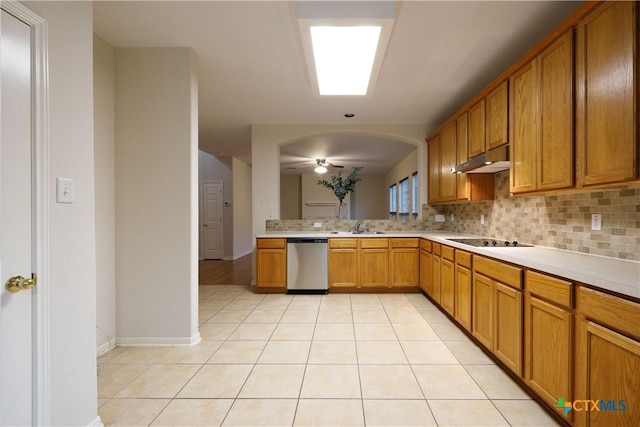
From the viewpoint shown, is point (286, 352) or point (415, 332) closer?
point (286, 352)

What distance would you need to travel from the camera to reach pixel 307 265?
4211mm

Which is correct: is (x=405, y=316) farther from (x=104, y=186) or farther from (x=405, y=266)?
(x=104, y=186)

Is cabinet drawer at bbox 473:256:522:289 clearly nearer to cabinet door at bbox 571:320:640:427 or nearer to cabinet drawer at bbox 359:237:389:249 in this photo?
cabinet door at bbox 571:320:640:427

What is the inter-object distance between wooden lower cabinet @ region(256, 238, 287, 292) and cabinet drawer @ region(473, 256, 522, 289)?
2.55 meters

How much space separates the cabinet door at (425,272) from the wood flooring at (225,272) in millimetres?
2775

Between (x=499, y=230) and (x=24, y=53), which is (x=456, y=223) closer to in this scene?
(x=499, y=230)

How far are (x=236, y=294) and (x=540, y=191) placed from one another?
12.3ft

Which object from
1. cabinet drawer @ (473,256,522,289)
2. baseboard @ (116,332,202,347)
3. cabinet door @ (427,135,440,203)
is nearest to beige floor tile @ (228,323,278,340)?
baseboard @ (116,332,202,347)

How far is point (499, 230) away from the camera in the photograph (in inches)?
125

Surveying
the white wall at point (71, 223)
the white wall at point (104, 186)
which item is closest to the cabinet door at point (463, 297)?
the white wall at point (71, 223)

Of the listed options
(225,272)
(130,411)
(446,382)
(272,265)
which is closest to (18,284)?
(130,411)

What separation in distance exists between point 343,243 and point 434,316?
1.51m

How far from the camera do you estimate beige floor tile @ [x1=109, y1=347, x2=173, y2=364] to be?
91.2 inches

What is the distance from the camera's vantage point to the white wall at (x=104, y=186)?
234 cm
